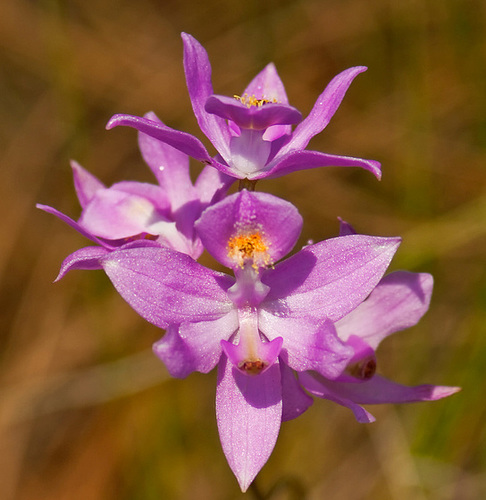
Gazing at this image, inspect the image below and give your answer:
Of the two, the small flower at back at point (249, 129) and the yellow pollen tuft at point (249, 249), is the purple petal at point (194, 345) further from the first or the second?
the small flower at back at point (249, 129)

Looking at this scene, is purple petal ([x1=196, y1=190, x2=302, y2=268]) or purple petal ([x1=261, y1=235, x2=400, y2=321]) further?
purple petal ([x1=261, y1=235, x2=400, y2=321])

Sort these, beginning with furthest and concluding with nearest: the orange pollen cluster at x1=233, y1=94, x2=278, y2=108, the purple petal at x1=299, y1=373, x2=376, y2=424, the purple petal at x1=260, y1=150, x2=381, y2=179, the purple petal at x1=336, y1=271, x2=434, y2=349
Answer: the purple petal at x1=336, y1=271, x2=434, y2=349
the orange pollen cluster at x1=233, y1=94, x2=278, y2=108
the purple petal at x1=299, y1=373, x2=376, y2=424
the purple petal at x1=260, y1=150, x2=381, y2=179

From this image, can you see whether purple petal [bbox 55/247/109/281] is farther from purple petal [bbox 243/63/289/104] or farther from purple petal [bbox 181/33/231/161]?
purple petal [bbox 243/63/289/104]

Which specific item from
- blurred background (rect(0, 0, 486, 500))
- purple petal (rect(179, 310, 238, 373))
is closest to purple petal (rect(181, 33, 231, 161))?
purple petal (rect(179, 310, 238, 373))

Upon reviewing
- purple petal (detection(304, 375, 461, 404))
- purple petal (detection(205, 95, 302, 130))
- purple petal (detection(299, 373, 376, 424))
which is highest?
purple petal (detection(205, 95, 302, 130))

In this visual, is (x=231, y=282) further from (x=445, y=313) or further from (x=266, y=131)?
(x=445, y=313)

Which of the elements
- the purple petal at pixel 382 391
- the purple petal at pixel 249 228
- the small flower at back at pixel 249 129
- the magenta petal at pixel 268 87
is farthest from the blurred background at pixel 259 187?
the purple petal at pixel 249 228
